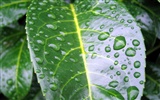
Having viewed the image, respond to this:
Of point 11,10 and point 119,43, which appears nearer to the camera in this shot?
point 119,43

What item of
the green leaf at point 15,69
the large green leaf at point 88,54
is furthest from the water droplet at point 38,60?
the green leaf at point 15,69

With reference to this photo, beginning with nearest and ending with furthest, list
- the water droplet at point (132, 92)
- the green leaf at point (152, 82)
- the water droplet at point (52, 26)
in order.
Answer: the water droplet at point (132, 92) → the water droplet at point (52, 26) → the green leaf at point (152, 82)

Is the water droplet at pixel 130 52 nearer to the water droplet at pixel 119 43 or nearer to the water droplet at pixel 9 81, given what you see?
the water droplet at pixel 119 43

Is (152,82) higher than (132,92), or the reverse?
(132,92)

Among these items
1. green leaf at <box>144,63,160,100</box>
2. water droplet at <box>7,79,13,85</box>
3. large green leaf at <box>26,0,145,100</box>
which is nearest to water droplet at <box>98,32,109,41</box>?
large green leaf at <box>26,0,145,100</box>

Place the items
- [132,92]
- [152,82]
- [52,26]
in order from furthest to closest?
[152,82] → [52,26] → [132,92]

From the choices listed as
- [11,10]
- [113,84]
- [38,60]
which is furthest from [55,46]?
[11,10]

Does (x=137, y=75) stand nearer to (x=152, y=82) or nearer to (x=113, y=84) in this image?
(x=113, y=84)
